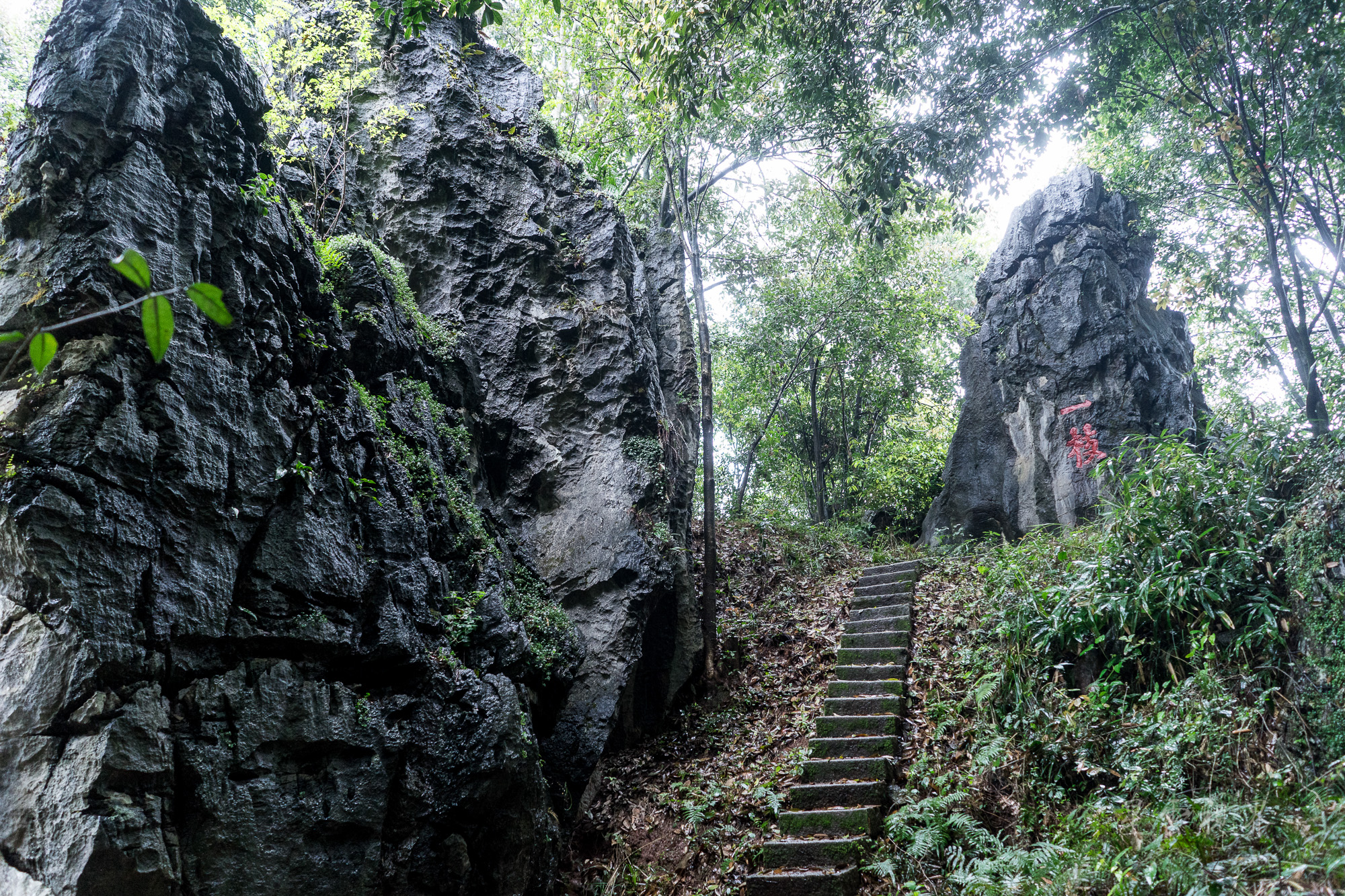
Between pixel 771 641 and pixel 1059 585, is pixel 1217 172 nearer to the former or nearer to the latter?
pixel 1059 585

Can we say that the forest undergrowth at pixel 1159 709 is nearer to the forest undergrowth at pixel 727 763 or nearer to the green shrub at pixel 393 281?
the forest undergrowth at pixel 727 763

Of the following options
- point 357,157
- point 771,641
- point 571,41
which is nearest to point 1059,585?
point 771,641

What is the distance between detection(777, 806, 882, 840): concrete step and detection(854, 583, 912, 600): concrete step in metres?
3.60

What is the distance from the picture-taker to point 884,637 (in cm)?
791

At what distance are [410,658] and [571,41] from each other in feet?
36.5

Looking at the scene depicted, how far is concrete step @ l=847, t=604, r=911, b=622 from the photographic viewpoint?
8391 mm

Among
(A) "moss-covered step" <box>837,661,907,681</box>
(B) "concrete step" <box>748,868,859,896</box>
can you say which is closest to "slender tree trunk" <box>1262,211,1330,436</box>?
(A) "moss-covered step" <box>837,661,907,681</box>

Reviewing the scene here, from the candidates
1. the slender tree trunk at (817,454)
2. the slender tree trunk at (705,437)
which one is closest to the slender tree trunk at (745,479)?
the slender tree trunk at (817,454)

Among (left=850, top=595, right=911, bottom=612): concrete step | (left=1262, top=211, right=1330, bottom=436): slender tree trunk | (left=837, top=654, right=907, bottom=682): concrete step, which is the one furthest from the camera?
(left=850, top=595, right=911, bottom=612): concrete step

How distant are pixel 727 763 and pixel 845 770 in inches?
53.4

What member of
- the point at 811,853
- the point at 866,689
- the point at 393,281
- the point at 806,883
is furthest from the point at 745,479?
the point at 806,883

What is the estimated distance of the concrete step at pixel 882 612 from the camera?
8.39 meters

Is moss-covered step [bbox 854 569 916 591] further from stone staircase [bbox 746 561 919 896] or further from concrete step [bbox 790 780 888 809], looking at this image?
concrete step [bbox 790 780 888 809]

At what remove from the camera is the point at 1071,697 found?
5754mm
